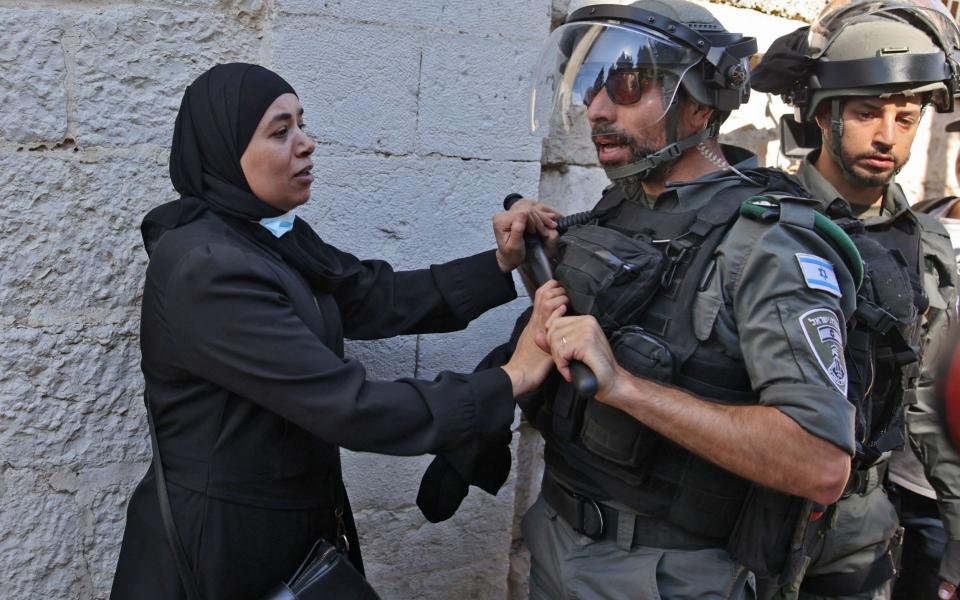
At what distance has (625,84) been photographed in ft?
6.68

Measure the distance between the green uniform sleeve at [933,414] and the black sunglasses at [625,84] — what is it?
1.20m

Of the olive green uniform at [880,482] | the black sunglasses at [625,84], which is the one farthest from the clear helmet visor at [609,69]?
the olive green uniform at [880,482]

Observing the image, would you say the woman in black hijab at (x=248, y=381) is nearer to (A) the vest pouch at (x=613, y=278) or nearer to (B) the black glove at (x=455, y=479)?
(A) the vest pouch at (x=613, y=278)

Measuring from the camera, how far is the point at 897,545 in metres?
2.60

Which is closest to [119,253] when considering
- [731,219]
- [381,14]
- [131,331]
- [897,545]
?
[131,331]

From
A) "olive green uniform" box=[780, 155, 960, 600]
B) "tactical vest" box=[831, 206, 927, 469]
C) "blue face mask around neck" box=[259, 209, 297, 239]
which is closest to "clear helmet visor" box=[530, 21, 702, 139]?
"tactical vest" box=[831, 206, 927, 469]

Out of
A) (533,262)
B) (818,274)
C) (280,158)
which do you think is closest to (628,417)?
(818,274)

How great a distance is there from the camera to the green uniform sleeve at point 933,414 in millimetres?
2535

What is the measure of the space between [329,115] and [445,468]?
102cm

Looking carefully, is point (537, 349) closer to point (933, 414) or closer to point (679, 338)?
point (679, 338)

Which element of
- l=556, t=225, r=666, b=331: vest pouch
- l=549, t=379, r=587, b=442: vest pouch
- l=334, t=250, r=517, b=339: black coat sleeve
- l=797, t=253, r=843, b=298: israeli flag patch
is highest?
l=797, t=253, r=843, b=298: israeli flag patch

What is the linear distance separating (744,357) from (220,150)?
1.18 meters

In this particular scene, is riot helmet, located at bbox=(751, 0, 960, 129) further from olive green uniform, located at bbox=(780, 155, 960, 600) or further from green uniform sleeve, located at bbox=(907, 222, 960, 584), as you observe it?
green uniform sleeve, located at bbox=(907, 222, 960, 584)

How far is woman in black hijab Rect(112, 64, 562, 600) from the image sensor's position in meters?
1.76
